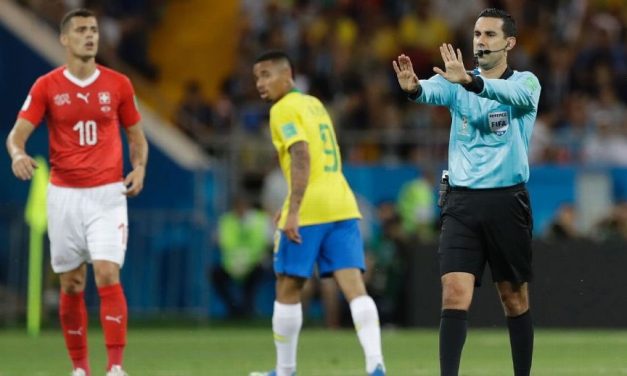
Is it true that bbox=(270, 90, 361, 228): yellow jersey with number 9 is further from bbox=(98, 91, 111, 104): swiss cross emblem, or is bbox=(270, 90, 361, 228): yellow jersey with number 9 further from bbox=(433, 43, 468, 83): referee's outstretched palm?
bbox=(433, 43, 468, 83): referee's outstretched palm

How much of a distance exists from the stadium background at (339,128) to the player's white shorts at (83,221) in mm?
9203

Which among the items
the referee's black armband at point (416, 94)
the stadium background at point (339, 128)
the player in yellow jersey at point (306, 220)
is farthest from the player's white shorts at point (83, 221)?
the stadium background at point (339, 128)

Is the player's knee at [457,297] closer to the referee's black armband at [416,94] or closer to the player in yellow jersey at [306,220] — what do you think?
the referee's black armband at [416,94]

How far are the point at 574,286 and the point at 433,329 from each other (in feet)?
6.53

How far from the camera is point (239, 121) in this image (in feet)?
80.4

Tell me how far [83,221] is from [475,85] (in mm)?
3694

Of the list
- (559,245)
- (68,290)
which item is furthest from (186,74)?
(68,290)

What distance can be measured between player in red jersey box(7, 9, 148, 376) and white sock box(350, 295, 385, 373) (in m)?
1.73

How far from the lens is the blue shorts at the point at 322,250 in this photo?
10992 millimetres

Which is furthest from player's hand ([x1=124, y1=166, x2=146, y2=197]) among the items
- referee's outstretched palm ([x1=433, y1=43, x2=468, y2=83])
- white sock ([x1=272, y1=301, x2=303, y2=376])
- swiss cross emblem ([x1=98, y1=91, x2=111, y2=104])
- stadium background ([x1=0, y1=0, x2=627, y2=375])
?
stadium background ([x1=0, y1=0, x2=627, y2=375])

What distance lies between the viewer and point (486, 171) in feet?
31.2

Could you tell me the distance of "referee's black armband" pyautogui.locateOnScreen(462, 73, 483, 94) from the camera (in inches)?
349

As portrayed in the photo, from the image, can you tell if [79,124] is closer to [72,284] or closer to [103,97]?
[103,97]

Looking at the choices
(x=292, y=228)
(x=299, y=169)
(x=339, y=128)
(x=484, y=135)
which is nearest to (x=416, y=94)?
(x=484, y=135)
